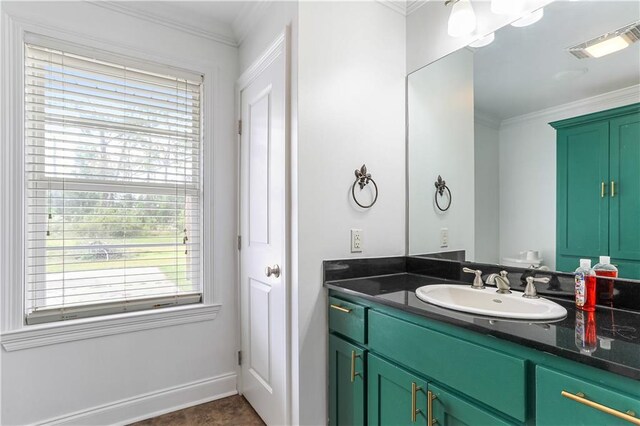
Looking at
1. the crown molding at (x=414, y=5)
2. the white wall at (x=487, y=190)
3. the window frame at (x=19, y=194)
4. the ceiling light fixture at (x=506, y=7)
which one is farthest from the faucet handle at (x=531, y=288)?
the window frame at (x=19, y=194)

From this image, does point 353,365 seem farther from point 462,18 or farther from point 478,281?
point 462,18

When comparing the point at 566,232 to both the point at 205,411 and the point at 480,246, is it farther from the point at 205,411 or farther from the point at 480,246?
the point at 205,411

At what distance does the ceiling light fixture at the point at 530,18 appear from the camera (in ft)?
4.66

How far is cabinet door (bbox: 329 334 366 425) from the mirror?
72cm

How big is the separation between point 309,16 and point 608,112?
1328 mm

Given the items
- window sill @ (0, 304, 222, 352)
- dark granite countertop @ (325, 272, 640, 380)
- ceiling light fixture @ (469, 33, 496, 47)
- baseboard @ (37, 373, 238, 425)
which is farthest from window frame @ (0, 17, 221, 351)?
ceiling light fixture @ (469, 33, 496, 47)

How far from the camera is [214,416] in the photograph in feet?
6.62

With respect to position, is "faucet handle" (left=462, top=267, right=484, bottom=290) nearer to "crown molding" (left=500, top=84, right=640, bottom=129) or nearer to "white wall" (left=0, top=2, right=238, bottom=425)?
"crown molding" (left=500, top=84, right=640, bottom=129)

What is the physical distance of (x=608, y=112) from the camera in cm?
125

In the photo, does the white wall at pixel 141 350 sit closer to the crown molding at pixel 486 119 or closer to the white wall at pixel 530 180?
the crown molding at pixel 486 119

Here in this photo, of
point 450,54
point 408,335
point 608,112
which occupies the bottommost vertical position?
point 408,335

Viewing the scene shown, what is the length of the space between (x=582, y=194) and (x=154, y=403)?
8.18ft

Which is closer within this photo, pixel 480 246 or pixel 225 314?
pixel 480 246

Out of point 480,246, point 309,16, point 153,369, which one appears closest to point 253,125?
point 309,16
